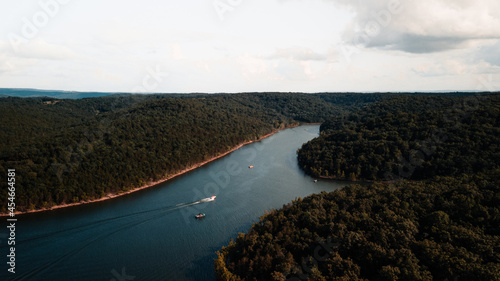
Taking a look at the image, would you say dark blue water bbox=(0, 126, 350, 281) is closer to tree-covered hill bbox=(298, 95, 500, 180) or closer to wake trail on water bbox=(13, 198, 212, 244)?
A: wake trail on water bbox=(13, 198, 212, 244)

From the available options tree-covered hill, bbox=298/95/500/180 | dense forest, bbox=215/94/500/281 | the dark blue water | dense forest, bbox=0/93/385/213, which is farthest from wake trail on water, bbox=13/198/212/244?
tree-covered hill, bbox=298/95/500/180

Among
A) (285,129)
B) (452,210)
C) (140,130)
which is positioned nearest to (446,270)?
(452,210)

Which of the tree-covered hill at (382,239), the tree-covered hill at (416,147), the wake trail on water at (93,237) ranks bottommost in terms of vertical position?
the wake trail on water at (93,237)

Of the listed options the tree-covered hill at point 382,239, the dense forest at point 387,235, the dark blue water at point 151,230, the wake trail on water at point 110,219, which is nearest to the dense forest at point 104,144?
the dark blue water at point 151,230

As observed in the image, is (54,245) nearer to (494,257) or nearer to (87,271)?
(87,271)

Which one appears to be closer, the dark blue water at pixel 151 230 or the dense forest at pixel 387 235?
the dense forest at pixel 387 235

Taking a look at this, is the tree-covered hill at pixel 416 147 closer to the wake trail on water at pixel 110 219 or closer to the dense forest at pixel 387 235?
the dense forest at pixel 387 235

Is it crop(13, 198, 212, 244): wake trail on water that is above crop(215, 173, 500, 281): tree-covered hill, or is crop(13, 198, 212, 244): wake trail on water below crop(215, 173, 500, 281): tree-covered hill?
below

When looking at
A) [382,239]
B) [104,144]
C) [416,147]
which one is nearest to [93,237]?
[104,144]
